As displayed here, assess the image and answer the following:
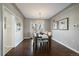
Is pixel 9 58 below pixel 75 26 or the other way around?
below

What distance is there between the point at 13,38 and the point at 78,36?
292cm

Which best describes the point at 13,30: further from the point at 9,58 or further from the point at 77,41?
the point at 9,58

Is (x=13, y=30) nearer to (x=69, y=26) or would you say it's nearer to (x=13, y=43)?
(x=13, y=43)

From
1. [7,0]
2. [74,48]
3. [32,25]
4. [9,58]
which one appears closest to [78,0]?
[7,0]

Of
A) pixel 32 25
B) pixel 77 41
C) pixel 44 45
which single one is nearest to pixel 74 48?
pixel 77 41

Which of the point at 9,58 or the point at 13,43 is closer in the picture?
the point at 9,58

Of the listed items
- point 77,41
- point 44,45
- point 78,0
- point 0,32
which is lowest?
point 44,45

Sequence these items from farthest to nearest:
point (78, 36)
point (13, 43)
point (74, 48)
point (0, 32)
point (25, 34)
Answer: point (25, 34) → point (13, 43) → point (74, 48) → point (78, 36) → point (0, 32)

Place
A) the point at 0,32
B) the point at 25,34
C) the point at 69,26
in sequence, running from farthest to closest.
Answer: the point at 25,34 < the point at 69,26 < the point at 0,32

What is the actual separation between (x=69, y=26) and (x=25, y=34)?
18.3 ft

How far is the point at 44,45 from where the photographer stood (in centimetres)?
544

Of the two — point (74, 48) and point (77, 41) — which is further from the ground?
point (77, 41)

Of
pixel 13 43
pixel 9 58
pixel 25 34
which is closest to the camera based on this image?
pixel 9 58

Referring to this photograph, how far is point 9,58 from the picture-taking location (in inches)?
71.6
